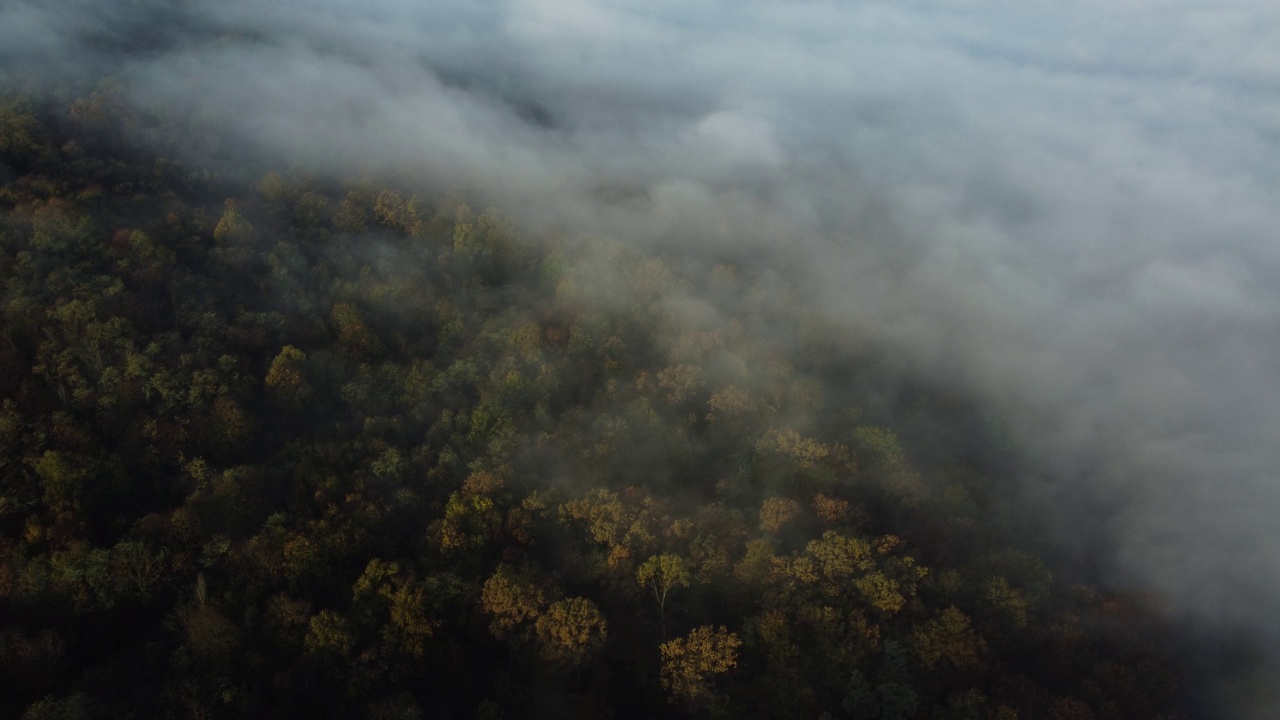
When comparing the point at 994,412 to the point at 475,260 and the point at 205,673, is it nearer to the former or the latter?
the point at 475,260

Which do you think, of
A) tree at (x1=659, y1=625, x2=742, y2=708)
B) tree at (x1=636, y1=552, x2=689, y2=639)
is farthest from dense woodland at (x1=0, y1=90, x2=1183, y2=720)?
tree at (x1=636, y1=552, x2=689, y2=639)

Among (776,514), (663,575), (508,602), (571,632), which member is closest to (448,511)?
(508,602)

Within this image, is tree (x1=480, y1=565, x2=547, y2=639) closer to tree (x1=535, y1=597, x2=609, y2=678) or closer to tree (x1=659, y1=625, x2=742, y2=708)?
tree (x1=535, y1=597, x2=609, y2=678)

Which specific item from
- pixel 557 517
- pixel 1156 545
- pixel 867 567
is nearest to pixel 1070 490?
pixel 1156 545

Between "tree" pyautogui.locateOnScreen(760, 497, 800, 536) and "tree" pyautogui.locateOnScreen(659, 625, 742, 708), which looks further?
"tree" pyautogui.locateOnScreen(760, 497, 800, 536)

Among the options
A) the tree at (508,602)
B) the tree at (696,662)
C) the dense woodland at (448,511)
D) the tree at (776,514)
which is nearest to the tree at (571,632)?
the dense woodland at (448,511)

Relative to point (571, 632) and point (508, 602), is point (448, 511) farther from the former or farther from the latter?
point (571, 632)

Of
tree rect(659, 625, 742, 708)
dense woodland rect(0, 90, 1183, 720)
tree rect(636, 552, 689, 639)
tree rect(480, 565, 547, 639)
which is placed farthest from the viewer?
tree rect(636, 552, 689, 639)
